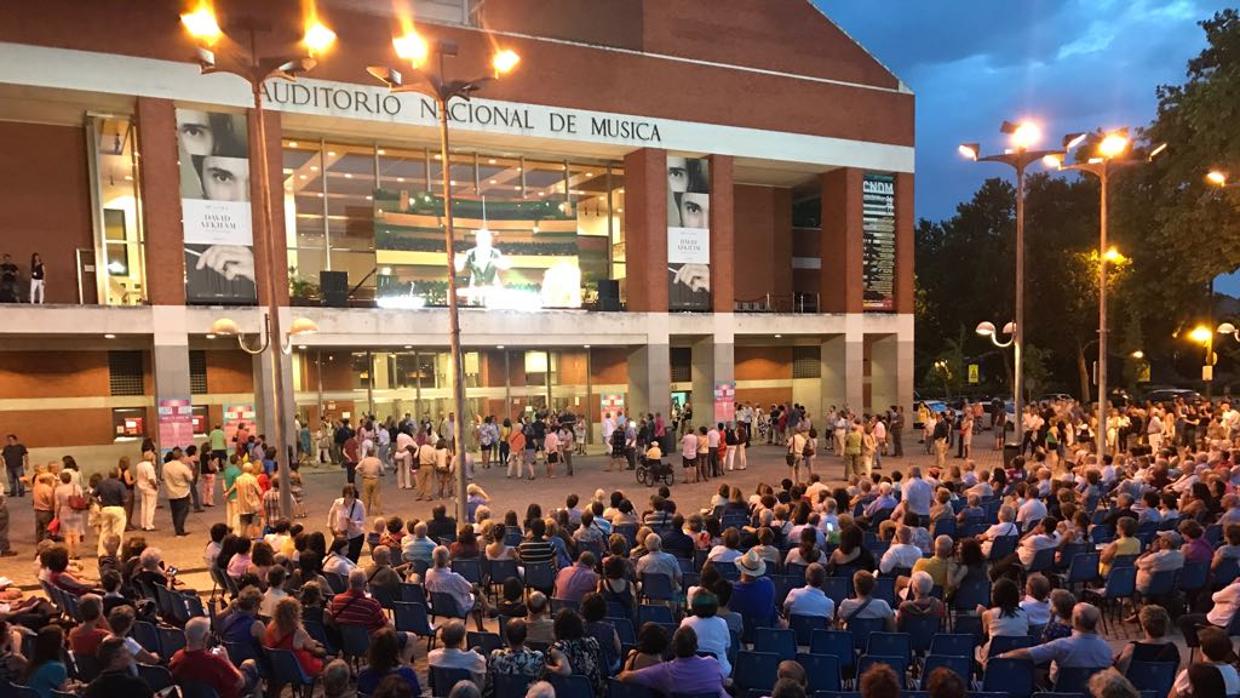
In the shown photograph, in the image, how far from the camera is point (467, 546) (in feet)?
32.7

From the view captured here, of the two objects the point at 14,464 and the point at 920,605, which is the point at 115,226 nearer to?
the point at 14,464

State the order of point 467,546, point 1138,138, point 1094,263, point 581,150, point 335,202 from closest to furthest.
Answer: point 467,546
point 335,202
point 581,150
point 1138,138
point 1094,263

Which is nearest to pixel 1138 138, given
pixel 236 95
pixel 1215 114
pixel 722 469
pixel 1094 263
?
pixel 1215 114

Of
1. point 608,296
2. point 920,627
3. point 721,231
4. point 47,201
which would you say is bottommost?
point 920,627

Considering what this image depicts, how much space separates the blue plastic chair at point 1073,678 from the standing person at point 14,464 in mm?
22282

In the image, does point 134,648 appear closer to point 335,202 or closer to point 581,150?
point 335,202

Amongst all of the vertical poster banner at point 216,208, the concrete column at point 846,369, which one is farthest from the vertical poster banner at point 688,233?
the vertical poster banner at point 216,208

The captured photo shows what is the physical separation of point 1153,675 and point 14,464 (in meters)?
23.4

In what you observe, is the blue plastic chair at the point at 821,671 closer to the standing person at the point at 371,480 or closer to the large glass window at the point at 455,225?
the standing person at the point at 371,480

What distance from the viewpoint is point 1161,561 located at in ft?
28.4

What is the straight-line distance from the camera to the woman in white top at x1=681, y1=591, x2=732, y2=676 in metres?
6.21

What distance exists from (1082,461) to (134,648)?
56.0ft

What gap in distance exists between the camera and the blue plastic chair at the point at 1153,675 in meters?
5.84

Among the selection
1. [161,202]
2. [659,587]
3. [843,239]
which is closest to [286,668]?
[659,587]
